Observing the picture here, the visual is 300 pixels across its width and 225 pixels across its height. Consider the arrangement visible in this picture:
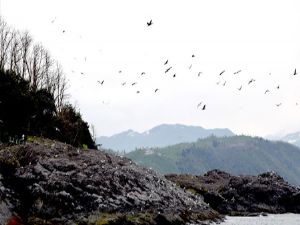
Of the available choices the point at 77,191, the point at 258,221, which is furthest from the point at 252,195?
the point at 77,191

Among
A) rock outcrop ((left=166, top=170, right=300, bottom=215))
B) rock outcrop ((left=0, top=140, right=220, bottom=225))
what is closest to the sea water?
rock outcrop ((left=0, top=140, right=220, bottom=225))

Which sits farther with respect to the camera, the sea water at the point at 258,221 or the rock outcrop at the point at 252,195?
the rock outcrop at the point at 252,195

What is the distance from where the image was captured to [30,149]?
38156 mm

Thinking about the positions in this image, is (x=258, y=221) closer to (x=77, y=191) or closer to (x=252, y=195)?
(x=77, y=191)

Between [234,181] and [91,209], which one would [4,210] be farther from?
[234,181]

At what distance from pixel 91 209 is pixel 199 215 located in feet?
55.1

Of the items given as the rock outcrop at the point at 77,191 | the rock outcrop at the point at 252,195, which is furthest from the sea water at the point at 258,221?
the rock outcrop at the point at 252,195

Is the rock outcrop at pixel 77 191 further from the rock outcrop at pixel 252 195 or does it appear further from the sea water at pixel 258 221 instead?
the rock outcrop at pixel 252 195

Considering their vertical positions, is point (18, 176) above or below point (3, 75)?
below

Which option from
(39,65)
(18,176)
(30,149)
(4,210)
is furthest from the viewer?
(39,65)

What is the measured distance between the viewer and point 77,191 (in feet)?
110

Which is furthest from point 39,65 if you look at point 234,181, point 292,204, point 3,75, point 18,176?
point 18,176

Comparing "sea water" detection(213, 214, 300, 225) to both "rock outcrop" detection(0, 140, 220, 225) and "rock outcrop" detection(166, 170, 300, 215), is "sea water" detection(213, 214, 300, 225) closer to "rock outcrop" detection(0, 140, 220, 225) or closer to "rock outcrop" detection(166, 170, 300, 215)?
"rock outcrop" detection(0, 140, 220, 225)

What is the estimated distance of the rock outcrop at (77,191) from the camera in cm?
2994
